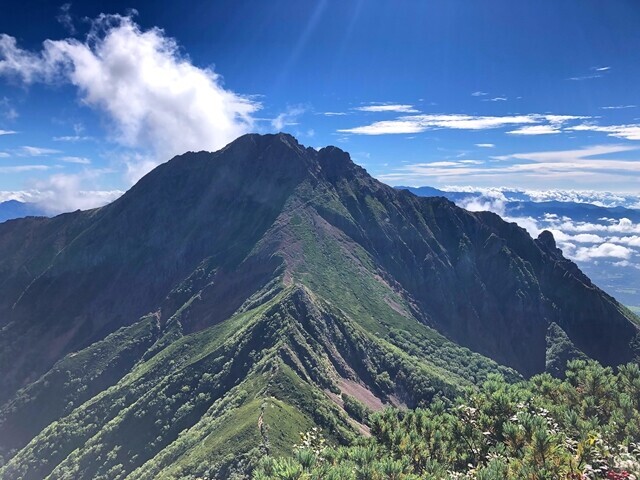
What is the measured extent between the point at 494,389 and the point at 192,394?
16889 cm

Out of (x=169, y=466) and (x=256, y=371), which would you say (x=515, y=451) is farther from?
(x=256, y=371)

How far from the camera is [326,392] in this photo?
587 ft

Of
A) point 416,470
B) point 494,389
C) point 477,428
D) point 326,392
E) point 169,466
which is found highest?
point 494,389

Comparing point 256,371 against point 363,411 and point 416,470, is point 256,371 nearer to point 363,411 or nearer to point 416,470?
point 363,411

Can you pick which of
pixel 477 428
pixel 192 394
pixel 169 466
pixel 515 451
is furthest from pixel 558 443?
pixel 192 394

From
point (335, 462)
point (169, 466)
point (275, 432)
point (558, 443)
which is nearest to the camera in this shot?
point (558, 443)

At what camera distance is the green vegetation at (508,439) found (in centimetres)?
3266

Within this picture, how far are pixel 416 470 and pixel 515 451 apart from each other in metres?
13.6

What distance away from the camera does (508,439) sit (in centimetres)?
3872

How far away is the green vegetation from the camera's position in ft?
107

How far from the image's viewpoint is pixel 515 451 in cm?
3731

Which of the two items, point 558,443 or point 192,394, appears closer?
point 558,443

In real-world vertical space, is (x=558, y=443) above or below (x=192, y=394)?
above

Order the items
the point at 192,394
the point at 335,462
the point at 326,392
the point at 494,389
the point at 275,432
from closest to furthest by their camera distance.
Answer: the point at 335,462 → the point at 494,389 → the point at 275,432 → the point at 326,392 → the point at 192,394
